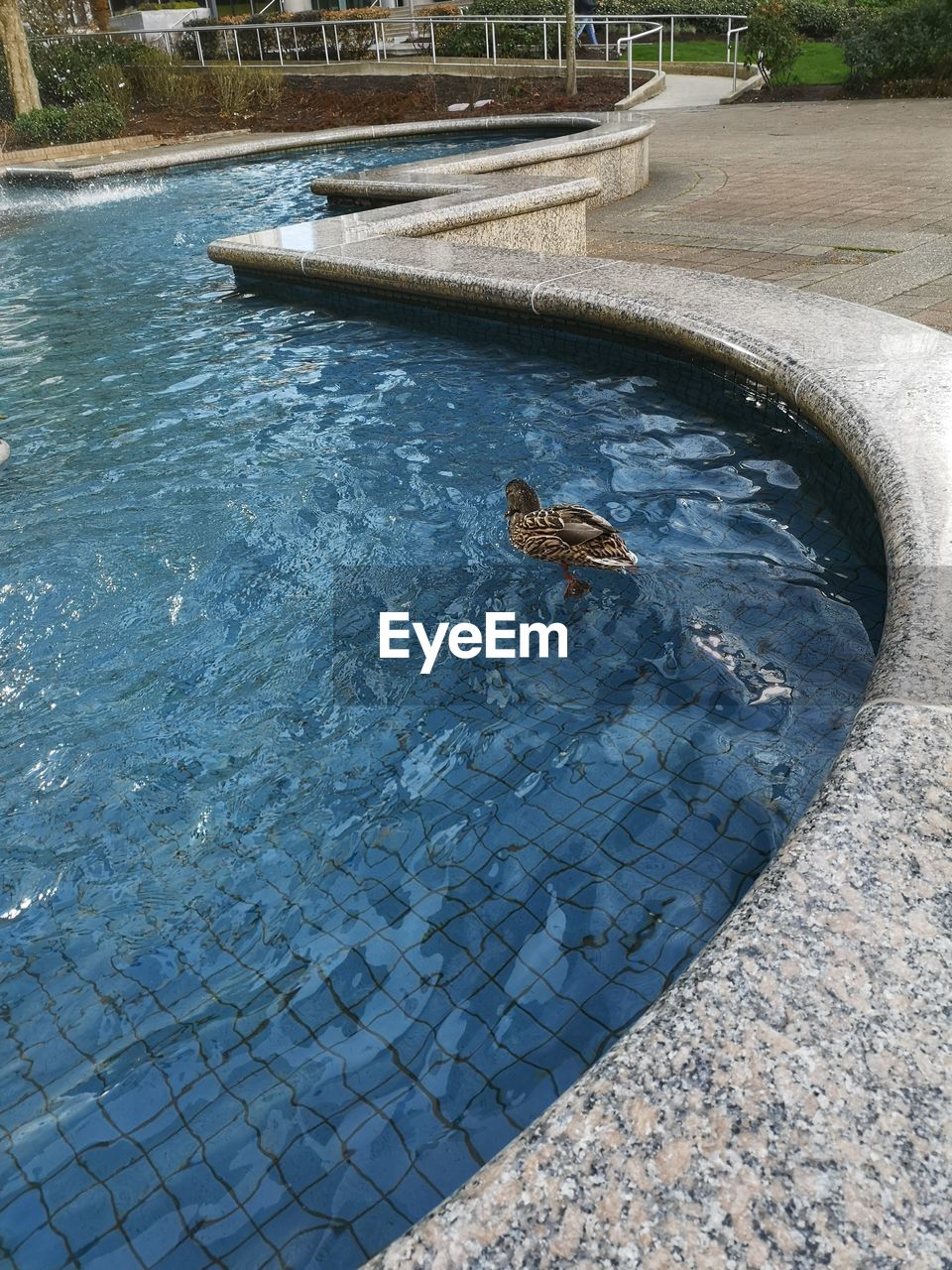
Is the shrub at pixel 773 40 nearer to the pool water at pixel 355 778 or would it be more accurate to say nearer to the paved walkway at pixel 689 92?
the paved walkway at pixel 689 92

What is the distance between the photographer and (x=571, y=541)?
4160 mm

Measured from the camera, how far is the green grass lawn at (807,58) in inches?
885

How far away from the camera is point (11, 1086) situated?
106 inches

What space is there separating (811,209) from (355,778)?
355 inches

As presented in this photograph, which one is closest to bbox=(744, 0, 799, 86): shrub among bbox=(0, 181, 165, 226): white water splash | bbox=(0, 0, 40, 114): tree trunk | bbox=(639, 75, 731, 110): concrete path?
bbox=(639, 75, 731, 110): concrete path

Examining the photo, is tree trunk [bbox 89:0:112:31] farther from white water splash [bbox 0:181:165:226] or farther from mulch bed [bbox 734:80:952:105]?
mulch bed [bbox 734:80:952:105]

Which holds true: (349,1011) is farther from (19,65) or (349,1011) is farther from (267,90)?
(267,90)

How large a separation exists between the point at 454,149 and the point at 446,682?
15.6 metres

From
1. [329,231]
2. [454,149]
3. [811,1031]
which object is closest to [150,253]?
[329,231]

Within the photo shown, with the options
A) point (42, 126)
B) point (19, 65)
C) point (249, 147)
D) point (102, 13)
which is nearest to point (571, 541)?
point (249, 147)

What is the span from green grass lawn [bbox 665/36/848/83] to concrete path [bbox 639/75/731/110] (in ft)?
5.30

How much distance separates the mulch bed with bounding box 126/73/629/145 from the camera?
2062 centimetres

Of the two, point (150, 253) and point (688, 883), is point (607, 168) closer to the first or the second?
point (150, 253)

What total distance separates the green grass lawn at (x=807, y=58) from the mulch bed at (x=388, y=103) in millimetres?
4052
